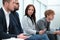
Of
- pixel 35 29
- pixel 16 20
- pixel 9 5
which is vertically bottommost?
pixel 35 29

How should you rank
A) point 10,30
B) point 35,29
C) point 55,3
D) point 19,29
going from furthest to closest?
1. point 55,3
2. point 35,29
3. point 19,29
4. point 10,30

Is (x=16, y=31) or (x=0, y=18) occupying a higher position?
(x=0, y=18)

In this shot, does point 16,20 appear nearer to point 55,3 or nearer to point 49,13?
point 49,13

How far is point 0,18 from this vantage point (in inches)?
93.4

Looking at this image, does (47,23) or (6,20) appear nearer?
(6,20)

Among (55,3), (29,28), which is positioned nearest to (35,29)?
(29,28)

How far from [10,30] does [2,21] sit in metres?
0.30

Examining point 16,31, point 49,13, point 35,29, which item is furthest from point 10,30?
point 49,13

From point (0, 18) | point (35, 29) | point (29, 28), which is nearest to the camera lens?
point (0, 18)

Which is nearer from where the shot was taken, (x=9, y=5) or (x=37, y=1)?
(x=9, y=5)

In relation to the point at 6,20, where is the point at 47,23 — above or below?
below

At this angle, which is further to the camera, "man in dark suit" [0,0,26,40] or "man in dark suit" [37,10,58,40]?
"man in dark suit" [37,10,58,40]

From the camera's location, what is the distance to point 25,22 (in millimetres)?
3387

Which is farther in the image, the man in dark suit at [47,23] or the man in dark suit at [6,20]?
the man in dark suit at [47,23]
